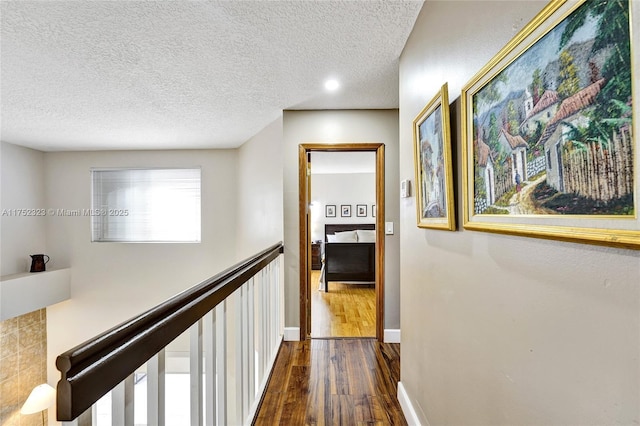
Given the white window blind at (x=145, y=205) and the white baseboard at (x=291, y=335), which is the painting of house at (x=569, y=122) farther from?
the white window blind at (x=145, y=205)

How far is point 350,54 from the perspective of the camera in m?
1.97

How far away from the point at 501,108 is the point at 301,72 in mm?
1681

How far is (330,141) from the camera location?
9.88ft

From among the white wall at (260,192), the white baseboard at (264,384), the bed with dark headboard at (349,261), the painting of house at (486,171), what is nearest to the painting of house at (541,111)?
the painting of house at (486,171)

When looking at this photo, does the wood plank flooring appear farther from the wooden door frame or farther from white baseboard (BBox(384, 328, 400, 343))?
the wooden door frame

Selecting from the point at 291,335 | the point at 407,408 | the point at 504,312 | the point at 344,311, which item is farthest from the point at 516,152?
the point at 344,311

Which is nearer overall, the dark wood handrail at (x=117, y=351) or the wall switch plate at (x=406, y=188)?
→ the dark wood handrail at (x=117, y=351)

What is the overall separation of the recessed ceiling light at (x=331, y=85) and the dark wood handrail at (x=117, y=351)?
6.27ft

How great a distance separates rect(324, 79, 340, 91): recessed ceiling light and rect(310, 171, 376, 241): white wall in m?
5.49

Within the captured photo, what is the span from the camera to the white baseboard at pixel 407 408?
1662 mm

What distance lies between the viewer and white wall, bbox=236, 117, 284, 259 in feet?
10.4

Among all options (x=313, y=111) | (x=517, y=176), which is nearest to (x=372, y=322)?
(x=313, y=111)

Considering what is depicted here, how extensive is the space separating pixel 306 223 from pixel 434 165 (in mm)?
1803

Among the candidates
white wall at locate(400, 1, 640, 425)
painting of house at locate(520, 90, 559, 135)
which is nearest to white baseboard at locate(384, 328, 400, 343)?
white wall at locate(400, 1, 640, 425)
